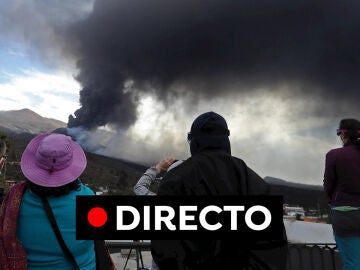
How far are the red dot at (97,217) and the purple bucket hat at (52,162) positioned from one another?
0.24 metres

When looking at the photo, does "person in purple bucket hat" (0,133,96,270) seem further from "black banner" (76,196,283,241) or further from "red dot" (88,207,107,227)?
"black banner" (76,196,283,241)

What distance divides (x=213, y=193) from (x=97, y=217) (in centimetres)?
71

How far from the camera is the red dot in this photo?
2.06m

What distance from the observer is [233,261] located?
1689 mm

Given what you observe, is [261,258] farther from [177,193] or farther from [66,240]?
[66,240]

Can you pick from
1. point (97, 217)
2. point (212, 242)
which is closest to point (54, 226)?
point (97, 217)

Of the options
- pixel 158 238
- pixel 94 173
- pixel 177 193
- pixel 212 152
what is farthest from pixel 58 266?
pixel 94 173

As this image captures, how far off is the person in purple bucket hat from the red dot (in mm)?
132

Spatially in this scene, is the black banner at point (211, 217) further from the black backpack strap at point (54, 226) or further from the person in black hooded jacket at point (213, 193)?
the black backpack strap at point (54, 226)

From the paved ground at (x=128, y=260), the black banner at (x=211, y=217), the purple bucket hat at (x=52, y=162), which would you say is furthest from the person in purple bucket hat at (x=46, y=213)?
the paved ground at (x=128, y=260)

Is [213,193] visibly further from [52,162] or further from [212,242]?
[52,162]

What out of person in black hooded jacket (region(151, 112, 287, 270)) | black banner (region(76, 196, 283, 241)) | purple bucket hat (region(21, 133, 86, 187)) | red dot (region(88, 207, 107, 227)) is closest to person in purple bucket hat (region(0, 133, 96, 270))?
purple bucket hat (region(21, 133, 86, 187))

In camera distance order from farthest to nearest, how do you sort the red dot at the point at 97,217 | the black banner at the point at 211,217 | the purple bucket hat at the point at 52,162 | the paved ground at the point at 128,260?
the paved ground at the point at 128,260 < the purple bucket hat at the point at 52,162 < the red dot at the point at 97,217 < the black banner at the point at 211,217

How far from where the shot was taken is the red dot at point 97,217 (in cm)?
206
